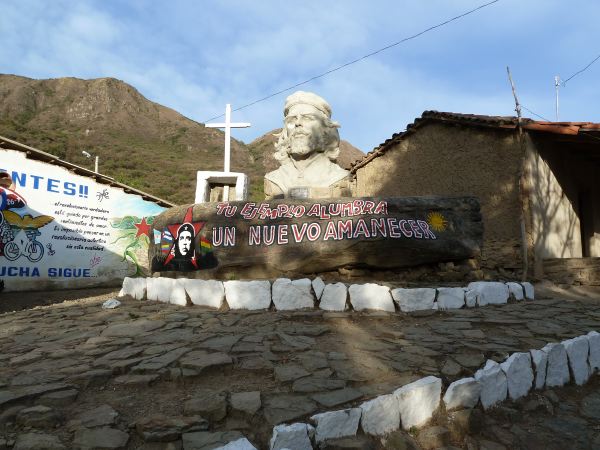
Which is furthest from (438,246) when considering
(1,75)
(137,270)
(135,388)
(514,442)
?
(1,75)

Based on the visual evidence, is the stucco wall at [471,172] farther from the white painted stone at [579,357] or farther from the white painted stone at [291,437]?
the white painted stone at [291,437]

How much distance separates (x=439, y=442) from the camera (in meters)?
2.13

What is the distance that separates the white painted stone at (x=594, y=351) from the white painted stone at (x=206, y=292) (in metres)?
3.64

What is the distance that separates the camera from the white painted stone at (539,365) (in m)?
3.01

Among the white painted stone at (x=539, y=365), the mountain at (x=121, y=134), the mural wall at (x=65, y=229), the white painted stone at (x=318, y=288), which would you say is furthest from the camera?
the mountain at (x=121, y=134)

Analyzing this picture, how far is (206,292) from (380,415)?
3053 mm

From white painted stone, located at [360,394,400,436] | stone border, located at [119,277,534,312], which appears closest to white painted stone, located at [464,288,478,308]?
stone border, located at [119,277,534,312]

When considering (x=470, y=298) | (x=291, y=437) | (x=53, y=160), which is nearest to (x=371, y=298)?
(x=470, y=298)

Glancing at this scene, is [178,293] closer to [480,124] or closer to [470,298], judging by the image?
[470,298]

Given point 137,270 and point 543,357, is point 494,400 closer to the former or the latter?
point 543,357

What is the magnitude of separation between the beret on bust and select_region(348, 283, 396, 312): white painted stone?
3.47 metres

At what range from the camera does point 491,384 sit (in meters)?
2.64

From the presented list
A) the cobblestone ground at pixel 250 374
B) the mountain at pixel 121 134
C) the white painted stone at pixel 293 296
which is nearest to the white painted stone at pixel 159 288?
the cobblestone ground at pixel 250 374

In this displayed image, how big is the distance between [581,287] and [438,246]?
510 centimetres
